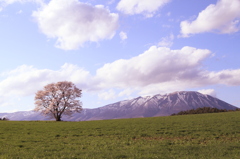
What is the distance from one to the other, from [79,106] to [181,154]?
86.4 m

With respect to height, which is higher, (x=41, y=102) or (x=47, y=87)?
(x=47, y=87)

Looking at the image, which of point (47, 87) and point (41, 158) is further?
point (47, 87)

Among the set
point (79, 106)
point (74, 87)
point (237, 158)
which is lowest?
point (237, 158)

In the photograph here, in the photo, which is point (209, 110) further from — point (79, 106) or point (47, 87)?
point (47, 87)

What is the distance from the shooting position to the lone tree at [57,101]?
9731 centimetres

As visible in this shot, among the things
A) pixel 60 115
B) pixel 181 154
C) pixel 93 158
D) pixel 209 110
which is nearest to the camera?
pixel 93 158

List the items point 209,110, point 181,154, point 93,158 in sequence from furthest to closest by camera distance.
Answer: point 209,110
point 181,154
point 93,158

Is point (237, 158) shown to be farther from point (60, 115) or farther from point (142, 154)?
point (60, 115)

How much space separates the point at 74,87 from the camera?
102812 mm

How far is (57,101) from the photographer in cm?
9781

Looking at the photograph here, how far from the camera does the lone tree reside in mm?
97312

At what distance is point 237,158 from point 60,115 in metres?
88.9

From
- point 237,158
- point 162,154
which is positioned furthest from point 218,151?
point 162,154

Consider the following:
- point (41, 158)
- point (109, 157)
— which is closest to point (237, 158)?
point (109, 157)
